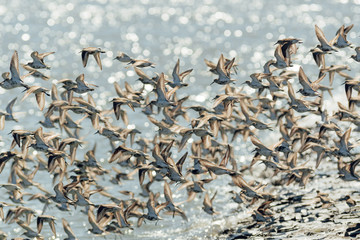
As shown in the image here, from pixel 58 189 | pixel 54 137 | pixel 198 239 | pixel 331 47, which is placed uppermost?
pixel 331 47

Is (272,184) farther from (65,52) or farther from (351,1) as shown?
(351,1)

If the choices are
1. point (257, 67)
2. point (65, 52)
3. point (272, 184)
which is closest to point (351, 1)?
point (257, 67)

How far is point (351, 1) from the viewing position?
7525 centimetres

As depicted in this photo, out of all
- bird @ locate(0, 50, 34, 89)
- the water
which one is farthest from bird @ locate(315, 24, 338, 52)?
the water

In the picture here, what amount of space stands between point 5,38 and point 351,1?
40890 millimetres

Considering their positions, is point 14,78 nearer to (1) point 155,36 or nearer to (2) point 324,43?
(2) point 324,43

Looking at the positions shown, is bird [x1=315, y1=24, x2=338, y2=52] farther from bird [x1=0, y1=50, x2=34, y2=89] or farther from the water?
the water

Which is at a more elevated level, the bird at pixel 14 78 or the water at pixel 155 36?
the bird at pixel 14 78

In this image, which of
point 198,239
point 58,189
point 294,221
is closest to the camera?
point 58,189

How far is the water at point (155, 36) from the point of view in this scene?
145 ft

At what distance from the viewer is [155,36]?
61.2 m

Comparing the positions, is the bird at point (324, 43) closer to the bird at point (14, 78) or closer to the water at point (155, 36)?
the bird at point (14, 78)

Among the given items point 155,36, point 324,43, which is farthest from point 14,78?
point 155,36

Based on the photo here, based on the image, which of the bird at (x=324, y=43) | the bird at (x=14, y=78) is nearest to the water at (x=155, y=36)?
the bird at (x=14, y=78)
